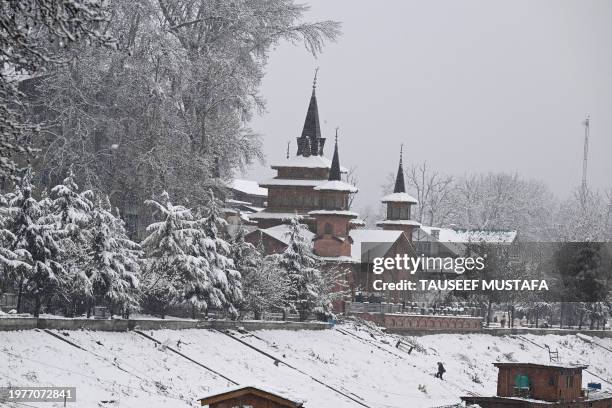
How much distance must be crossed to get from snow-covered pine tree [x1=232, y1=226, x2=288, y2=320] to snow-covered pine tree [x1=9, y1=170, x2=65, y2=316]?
1263 centimetres

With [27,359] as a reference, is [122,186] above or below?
above

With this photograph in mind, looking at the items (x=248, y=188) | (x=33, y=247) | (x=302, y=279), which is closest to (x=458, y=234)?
(x=248, y=188)

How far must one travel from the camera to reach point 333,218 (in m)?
69.4

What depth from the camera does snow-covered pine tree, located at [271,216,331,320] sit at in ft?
175

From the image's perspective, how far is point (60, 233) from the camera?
37.8 metres

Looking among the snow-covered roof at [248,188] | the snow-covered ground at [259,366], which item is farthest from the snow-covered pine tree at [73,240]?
the snow-covered roof at [248,188]

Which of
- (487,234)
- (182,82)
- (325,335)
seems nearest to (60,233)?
(182,82)

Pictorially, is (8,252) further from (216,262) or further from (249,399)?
(249,399)

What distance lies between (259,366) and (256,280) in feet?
32.2

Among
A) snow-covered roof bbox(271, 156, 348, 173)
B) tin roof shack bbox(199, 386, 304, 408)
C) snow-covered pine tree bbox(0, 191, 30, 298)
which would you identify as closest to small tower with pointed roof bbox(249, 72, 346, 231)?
snow-covered roof bbox(271, 156, 348, 173)

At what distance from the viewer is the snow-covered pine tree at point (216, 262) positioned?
45.0 metres

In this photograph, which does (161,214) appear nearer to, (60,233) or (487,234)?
(60,233)

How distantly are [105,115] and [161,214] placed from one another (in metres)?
5.07

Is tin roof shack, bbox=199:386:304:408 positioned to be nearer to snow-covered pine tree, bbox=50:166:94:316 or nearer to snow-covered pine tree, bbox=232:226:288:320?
snow-covered pine tree, bbox=50:166:94:316
